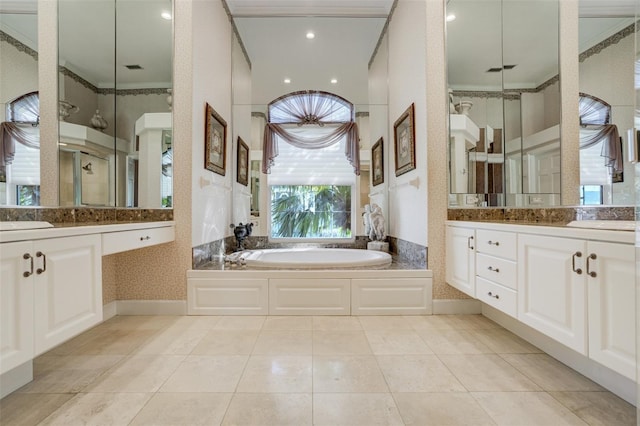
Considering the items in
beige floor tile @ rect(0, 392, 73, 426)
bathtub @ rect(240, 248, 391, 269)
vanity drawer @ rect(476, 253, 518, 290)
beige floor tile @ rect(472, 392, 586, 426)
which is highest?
vanity drawer @ rect(476, 253, 518, 290)

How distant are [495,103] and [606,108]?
861 mm

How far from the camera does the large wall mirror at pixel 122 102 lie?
2.15m

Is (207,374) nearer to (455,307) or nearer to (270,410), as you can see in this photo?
(270,410)

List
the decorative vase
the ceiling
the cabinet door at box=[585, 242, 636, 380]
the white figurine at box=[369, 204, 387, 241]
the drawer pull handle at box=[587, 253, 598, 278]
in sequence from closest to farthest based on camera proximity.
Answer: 1. the cabinet door at box=[585, 242, 636, 380]
2. the drawer pull handle at box=[587, 253, 598, 278]
3. the ceiling
4. the decorative vase
5. the white figurine at box=[369, 204, 387, 241]

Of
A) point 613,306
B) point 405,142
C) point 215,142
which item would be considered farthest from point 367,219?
point 613,306

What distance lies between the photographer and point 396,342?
6.32 feet

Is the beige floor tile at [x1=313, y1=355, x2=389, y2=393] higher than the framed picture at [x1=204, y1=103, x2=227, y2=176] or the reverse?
the reverse

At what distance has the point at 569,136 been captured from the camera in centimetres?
201

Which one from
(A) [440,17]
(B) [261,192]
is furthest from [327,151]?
(A) [440,17]

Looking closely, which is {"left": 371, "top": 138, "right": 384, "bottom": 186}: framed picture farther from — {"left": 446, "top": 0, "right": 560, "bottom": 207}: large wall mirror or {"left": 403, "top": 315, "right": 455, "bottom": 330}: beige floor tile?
{"left": 403, "top": 315, "right": 455, "bottom": 330}: beige floor tile

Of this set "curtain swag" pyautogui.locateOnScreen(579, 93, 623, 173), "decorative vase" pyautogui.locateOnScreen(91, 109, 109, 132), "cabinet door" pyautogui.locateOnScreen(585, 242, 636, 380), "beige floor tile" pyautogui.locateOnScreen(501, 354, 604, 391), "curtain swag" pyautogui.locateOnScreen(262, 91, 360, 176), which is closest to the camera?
"cabinet door" pyautogui.locateOnScreen(585, 242, 636, 380)

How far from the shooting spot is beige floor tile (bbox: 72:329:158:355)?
1.81 m

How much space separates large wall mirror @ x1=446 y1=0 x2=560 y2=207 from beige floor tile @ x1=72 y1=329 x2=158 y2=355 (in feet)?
8.40

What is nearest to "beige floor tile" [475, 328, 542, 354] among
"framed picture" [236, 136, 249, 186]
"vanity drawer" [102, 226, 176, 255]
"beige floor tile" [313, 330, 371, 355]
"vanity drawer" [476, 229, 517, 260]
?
"vanity drawer" [476, 229, 517, 260]
